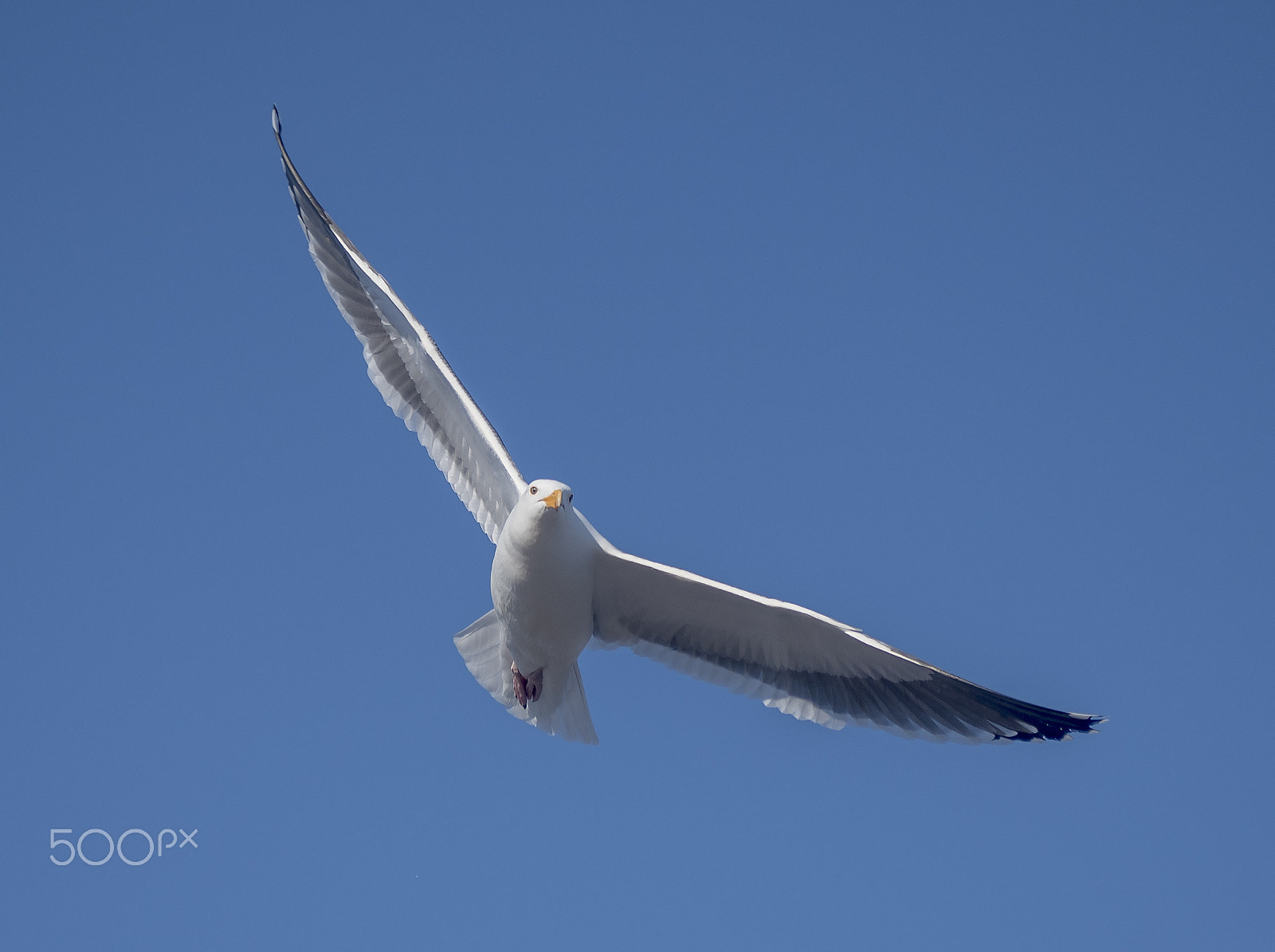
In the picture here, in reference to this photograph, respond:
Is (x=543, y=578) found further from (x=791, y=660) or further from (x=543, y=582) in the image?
(x=791, y=660)

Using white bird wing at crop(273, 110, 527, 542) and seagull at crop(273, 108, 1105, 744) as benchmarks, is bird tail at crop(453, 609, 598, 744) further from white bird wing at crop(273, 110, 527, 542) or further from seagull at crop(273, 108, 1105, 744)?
white bird wing at crop(273, 110, 527, 542)

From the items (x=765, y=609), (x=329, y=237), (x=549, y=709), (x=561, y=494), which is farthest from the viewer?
(x=329, y=237)

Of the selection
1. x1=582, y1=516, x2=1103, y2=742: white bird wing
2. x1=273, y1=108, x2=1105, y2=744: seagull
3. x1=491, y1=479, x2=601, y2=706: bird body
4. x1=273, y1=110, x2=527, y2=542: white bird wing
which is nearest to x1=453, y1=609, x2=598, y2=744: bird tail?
x1=273, y1=108, x2=1105, y2=744: seagull

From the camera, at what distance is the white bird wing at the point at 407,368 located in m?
7.08

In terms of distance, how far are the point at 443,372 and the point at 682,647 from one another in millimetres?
2185

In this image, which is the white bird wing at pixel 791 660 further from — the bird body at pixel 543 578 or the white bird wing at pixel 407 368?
the white bird wing at pixel 407 368

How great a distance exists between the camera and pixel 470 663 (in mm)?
7078

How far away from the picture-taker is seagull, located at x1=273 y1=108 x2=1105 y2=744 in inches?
247

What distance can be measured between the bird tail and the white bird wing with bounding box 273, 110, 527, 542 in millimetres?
631

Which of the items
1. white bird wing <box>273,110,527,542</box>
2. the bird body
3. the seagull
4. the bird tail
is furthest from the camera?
white bird wing <box>273,110,527,542</box>

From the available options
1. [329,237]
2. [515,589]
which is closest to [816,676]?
[515,589]

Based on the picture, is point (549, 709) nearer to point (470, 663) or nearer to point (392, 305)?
point (470, 663)

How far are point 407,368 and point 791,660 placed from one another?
9.82 feet

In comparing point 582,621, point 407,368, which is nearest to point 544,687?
point 582,621
